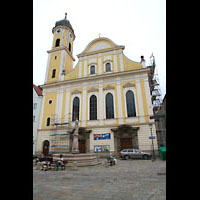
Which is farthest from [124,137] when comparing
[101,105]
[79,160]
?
[79,160]

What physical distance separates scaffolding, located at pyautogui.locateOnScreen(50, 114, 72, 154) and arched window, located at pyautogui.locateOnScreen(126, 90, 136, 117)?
28.5 feet

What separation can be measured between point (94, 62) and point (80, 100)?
6.87m

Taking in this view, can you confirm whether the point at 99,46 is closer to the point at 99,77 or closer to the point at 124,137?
the point at 99,77

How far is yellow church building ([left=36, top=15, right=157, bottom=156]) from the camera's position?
709 inches

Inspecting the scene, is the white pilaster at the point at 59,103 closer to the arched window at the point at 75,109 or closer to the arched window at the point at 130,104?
the arched window at the point at 75,109

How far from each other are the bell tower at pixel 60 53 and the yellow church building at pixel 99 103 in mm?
218

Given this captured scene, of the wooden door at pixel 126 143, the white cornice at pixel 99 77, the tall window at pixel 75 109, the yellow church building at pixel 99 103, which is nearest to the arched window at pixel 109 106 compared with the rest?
the yellow church building at pixel 99 103

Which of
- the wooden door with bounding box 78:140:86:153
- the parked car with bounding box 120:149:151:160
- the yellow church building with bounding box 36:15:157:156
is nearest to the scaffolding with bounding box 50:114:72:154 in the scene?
the yellow church building with bounding box 36:15:157:156

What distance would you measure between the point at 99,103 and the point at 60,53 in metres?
13.2

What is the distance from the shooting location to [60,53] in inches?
1033

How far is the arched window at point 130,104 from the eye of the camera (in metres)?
18.9
